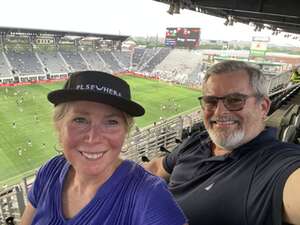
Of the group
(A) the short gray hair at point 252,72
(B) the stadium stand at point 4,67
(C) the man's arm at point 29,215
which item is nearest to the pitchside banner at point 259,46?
(B) the stadium stand at point 4,67

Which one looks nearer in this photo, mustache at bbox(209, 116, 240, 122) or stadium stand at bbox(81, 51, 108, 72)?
mustache at bbox(209, 116, 240, 122)

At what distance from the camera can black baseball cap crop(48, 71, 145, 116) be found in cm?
88

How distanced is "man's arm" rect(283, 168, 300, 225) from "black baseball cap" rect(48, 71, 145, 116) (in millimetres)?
514

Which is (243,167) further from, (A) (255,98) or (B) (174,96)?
(B) (174,96)

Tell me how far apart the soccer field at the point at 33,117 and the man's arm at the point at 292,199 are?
3659 mm

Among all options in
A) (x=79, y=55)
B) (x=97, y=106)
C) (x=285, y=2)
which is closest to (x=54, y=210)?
(x=97, y=106)

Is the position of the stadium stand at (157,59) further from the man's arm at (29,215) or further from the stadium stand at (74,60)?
the man's arm at (29,215)

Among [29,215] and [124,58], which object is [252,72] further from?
[124,58]

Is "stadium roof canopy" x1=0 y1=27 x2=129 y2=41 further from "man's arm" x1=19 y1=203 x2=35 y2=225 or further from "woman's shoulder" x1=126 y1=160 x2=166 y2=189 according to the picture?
"woman's shoulder" x1=126 y1=160 x2=166 y2=189

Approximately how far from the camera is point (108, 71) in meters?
15.8

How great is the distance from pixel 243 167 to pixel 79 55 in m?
35.1

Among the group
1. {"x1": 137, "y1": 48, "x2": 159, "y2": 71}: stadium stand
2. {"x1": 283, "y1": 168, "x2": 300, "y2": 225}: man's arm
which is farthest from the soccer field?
{"x1": 137, "y1": 48, "x2": 159, "y2": 71}: stadium stand

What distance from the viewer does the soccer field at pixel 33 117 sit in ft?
34.1

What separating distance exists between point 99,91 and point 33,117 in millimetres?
15755
